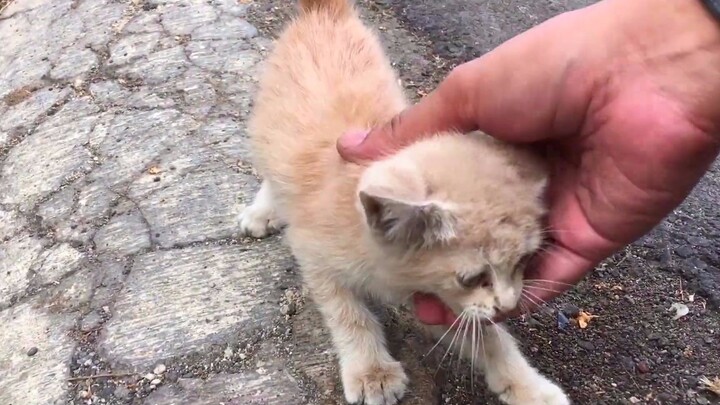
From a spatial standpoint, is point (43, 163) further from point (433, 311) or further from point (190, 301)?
point (433, 311)

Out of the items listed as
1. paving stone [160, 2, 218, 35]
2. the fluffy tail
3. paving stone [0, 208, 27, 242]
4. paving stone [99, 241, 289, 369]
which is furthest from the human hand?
paving stone [160, 2, 218, 35]

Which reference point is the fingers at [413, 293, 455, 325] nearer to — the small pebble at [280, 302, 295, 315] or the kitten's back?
the kitten's back

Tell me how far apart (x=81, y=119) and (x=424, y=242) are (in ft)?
6.95

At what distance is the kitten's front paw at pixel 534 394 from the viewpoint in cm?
227

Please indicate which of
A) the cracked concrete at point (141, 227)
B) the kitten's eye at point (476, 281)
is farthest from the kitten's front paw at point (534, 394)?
the kitten's eye at point (476, 281)

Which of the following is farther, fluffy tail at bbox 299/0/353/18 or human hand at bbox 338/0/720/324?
fluffy tail at bbox 299/0/353/18

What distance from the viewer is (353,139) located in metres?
2.23

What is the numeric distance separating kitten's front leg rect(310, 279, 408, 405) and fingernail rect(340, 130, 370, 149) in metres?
0.43

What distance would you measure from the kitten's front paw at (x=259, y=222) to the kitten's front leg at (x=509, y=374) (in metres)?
0.80

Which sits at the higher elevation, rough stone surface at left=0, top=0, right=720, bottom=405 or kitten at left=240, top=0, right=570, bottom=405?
kitten at left=240, top=0, right=570, bottom=405

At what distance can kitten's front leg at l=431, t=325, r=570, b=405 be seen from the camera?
7.47 ft

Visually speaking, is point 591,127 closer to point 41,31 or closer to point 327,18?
point 327,18

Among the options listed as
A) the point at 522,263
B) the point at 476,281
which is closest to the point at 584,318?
the point at 522,263

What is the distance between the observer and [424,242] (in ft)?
6.17
